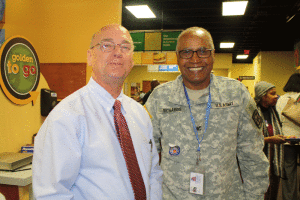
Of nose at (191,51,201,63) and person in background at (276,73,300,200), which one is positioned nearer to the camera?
nose at (191,51,201,63)

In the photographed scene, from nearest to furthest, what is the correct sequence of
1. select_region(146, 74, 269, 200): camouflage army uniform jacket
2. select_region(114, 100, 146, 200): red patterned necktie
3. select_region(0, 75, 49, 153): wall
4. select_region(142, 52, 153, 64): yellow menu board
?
select_region(114, 100, 146, 200): red patterned necktie < select_region(146, 74, 269, 200): camouflage army uniform jacket < select_region(0, 75, 49, 153): wall < select_region(142, 52, 153, 64): yellow menu board

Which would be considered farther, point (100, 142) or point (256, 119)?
point (256, 119)

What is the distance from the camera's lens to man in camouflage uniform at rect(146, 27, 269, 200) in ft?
4.78

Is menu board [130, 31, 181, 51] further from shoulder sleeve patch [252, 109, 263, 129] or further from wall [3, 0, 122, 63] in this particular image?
shoulder sleeve patch [252, 109, 263, 129]

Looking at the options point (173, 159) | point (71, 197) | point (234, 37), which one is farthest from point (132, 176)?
point (234, 37)

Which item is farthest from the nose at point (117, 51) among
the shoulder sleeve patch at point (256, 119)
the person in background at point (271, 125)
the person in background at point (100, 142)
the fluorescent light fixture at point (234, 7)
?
the fluorescent light fixture at point (234, 7)

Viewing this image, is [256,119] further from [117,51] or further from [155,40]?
[155,40]

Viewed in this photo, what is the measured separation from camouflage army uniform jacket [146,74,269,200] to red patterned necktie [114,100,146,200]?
1.56 ft

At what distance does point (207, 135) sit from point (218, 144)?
92mm

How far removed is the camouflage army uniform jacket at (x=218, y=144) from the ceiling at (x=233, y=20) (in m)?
4.59

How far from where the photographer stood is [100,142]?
1.00m

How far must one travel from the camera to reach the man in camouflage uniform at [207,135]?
146cm

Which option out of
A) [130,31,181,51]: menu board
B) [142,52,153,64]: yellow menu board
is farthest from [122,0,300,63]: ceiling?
[142,52,153,64]: yellow menu board

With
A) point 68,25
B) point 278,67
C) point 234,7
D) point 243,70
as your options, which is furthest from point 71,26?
point 243,70
